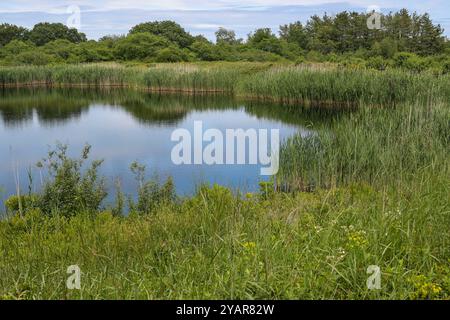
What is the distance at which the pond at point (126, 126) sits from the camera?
370 inches

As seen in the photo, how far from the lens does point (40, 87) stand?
3303cm

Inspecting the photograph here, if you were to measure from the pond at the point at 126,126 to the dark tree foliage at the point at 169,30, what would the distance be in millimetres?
28166

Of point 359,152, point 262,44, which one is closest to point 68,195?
point 359,152

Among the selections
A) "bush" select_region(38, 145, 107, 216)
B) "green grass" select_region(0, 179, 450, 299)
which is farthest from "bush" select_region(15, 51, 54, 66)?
"green grass" select_region(0, 179, 450, 299)

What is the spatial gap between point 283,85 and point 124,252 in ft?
58.3

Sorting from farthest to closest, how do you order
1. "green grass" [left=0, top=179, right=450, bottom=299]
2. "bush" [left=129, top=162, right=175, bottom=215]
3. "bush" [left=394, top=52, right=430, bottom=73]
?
"bush" [left=394, top=52, right=430, bottom=73]
"bush" [left=129, top=162, right=175, bottom=215]
"green grass" [left=0, top=179, right=450, bottom=299]

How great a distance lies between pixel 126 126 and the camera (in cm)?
1769

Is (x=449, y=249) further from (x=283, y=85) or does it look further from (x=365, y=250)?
(x=283, y=85)

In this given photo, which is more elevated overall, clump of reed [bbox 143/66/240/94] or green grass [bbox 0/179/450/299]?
clump of reed [bbox 143/66/240/94]

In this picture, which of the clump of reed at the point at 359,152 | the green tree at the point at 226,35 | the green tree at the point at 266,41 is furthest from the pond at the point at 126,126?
the green tree at the point at 226,35

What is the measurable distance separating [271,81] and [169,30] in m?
37.4

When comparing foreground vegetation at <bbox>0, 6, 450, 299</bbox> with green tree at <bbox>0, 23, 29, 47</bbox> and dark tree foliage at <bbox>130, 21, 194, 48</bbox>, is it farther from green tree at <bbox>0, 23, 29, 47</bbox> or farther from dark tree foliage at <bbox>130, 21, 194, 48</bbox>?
green tree at <bbox>0, 23, 29, 47</bbox>

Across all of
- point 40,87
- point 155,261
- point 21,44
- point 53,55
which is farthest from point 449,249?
point 21,44

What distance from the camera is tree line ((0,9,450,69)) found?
41188 millimetres
